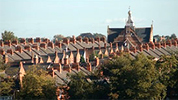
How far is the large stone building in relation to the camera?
163 metres

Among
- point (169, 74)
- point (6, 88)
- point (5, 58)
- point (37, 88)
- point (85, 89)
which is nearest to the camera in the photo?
point (85, 89)

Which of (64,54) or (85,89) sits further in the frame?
(64,54)

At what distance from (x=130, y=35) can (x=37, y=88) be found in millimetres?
92181

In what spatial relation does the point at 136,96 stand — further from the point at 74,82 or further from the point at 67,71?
the point at 67,71

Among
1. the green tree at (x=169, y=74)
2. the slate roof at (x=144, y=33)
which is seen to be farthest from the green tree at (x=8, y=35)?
the green tree at (x=169, y=74)

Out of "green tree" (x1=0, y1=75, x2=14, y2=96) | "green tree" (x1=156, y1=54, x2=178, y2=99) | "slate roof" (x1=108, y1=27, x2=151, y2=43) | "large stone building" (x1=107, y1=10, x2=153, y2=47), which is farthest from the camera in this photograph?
"slate roof" (x1=108, y1=27, x2=151, y2=43)

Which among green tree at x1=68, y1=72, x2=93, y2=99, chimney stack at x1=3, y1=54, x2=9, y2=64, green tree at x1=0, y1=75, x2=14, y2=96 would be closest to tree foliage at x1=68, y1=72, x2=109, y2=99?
green tree at x1=68, y1=72, x2=93, y2=99

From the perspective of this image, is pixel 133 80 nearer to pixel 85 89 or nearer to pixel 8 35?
pixel 85 89

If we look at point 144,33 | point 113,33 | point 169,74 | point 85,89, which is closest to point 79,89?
point 85,89

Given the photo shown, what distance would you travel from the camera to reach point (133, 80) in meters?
74.8

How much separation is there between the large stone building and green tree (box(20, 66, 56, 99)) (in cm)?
8597

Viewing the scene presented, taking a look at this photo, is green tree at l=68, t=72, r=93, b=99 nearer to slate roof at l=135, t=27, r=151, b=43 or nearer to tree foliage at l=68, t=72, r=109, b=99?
tree foliage at l=68, t=72, r=109, b=99

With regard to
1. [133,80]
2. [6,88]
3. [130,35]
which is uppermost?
[130,35]

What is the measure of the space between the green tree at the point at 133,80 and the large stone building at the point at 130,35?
271 ft
